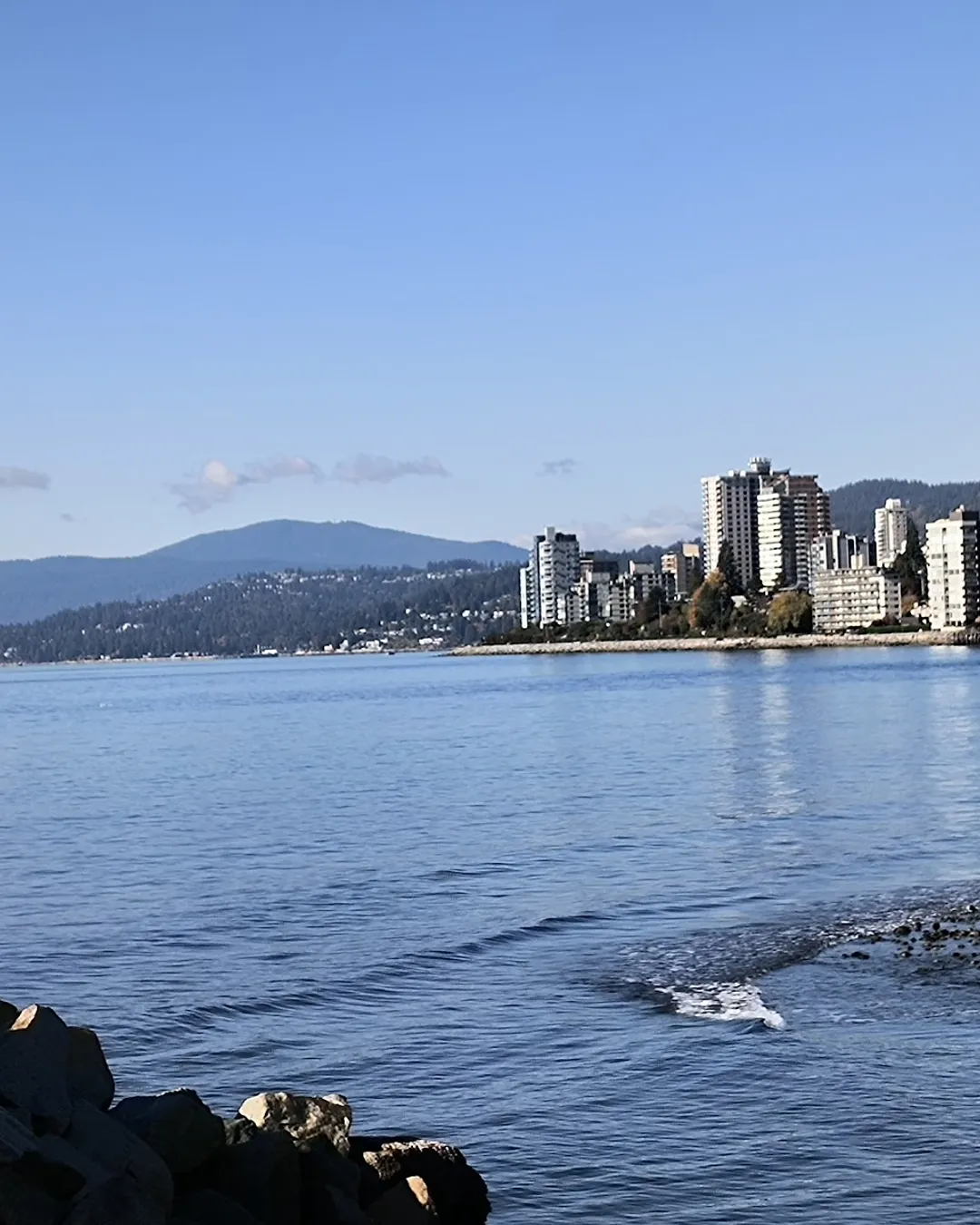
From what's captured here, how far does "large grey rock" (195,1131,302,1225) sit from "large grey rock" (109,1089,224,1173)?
9 cm

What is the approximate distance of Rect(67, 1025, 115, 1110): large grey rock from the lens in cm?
1012

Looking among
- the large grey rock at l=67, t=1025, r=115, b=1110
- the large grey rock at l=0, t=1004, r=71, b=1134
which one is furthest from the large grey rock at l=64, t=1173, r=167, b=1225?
the large grey rock at l=67, t=1025, r=115, b=1110

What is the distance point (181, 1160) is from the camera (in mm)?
9594

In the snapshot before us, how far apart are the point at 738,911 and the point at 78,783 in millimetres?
34794

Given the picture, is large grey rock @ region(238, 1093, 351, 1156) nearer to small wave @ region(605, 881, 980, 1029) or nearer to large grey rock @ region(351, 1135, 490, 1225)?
large grey rock @ region(351, 1135, 490, 1225)

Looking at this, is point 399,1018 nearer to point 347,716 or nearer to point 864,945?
point 864,945

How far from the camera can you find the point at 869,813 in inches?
1411

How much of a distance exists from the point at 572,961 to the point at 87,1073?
1031cm

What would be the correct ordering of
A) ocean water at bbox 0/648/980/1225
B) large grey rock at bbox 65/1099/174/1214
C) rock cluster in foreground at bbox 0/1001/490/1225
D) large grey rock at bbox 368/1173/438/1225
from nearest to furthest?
rock cluster in foreground at bbox 0/1001/490/1225 < large grey rock at bbox 65/1099/174/1214 < large grey rock at bbox 368/1173/438/1225 < ocean water at bbox 0/648/980/1225

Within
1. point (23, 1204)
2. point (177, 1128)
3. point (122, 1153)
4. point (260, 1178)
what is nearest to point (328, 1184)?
point (260, 1178)

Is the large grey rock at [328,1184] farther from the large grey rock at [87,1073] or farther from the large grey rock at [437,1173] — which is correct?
the large grey rock at [87,1073]

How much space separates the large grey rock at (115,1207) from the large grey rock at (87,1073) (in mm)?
1470

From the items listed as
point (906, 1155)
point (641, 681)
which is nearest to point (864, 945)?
point (906, 1155)

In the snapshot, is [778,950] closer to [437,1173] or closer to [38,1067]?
[437,1173]
